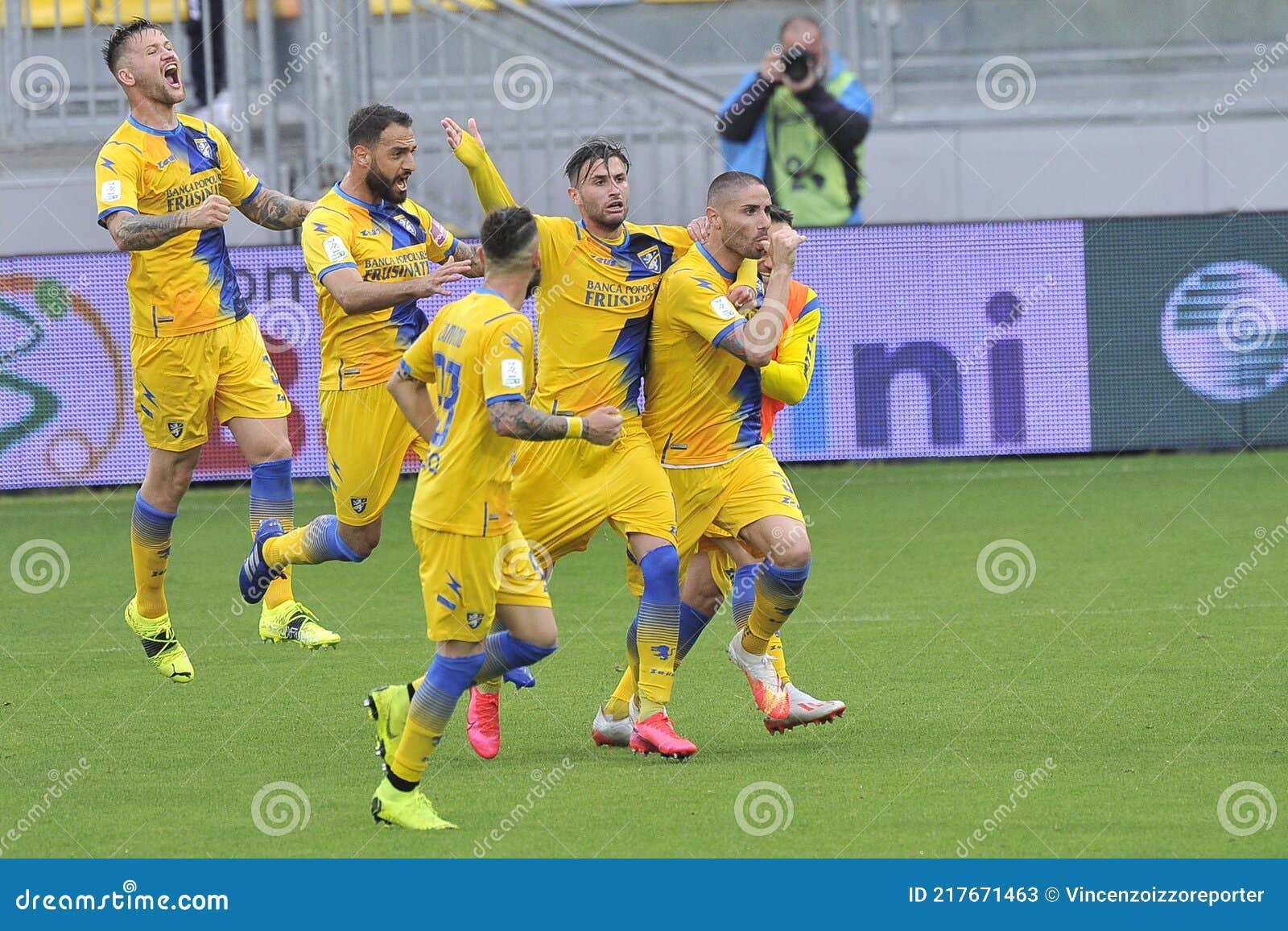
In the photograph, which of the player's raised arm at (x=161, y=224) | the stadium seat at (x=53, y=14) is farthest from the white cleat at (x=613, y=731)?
the stadium seat at (x=53, y=14)

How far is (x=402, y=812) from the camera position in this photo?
539 cm

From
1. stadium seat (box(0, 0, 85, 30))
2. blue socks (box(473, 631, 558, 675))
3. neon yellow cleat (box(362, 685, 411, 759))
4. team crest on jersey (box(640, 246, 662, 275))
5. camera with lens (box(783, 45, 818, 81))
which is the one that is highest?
stadium seat (box(0, 0, 85, 30))

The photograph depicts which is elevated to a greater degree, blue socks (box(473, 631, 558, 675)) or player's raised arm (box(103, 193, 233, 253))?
player's raised arm (box(103, 193, 233, 253))

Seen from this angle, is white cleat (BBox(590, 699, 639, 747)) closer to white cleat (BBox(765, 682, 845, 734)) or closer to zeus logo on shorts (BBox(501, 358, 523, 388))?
white cleat (BBox(765, 682, 845, 734))

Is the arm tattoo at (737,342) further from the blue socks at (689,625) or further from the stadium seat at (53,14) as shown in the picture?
the stadium seat at (53,14)

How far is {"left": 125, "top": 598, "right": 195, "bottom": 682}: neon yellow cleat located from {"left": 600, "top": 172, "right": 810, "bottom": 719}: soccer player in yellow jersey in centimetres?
248

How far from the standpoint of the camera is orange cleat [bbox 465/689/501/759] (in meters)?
6.45

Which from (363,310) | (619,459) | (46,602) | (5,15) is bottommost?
(46,602)

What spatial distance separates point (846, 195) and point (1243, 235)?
3.19 meters

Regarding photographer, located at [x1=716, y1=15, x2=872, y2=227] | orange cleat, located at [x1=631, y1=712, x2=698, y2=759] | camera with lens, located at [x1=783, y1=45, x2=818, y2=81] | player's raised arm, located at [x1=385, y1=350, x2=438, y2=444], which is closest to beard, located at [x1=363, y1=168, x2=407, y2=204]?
player's raised arm, located at [x1=385, y1=350, x2=438, y2=444]

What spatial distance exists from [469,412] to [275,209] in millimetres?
3033

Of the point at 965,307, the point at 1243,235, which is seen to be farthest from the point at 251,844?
the point at 1243,235

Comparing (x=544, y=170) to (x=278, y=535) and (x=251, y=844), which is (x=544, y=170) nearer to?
(x=278, y=535)

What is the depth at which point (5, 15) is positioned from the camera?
1623 cm
